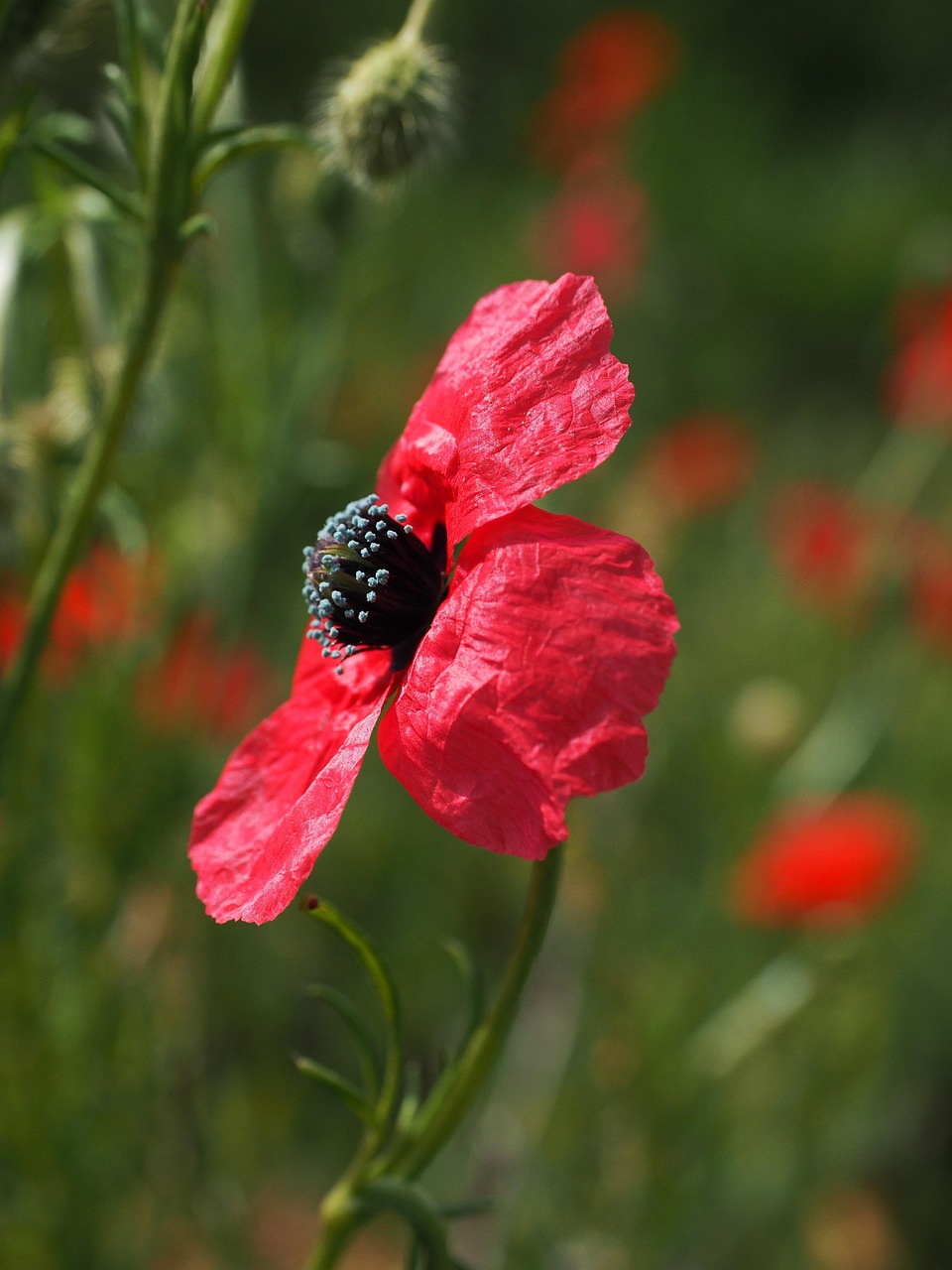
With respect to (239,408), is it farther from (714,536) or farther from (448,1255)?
(714,536)

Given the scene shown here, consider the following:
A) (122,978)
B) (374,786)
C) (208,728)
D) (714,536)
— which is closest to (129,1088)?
(122,978)

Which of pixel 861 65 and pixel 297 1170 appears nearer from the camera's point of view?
pixel 297 1170

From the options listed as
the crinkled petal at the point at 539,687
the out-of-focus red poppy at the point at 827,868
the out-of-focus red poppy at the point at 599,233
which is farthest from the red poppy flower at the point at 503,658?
the out-of-focus red poppy at the point at 599,233

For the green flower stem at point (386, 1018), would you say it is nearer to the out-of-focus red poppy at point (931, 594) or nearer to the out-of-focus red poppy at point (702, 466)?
the out-of-focus red poppy at point (931, 594)

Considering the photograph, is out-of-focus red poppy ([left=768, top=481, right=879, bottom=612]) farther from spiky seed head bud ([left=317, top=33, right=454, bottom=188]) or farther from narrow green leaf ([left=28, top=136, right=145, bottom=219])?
narrow green leaf ([left=28, top=136, right=145, bottom=219])

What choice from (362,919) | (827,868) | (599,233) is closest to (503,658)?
(827,868)

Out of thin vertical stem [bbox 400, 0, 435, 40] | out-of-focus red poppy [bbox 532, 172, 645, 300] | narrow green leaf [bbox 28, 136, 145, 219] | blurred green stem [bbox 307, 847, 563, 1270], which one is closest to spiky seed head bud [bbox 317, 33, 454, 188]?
thin vertical stem [bbox 400, 0, 435, 40]
